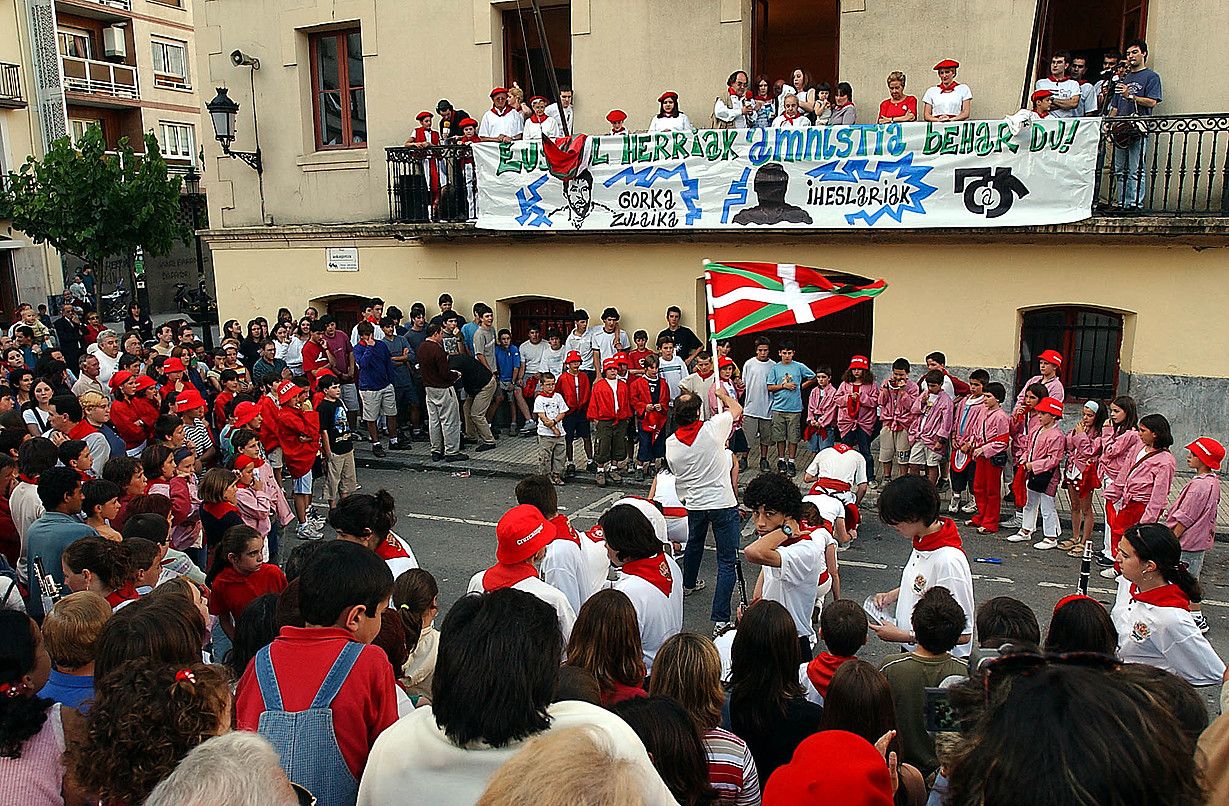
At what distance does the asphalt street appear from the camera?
820 centimetres

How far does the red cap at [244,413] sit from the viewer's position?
31.1 ft

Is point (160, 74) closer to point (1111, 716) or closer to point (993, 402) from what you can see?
point (993, 402)

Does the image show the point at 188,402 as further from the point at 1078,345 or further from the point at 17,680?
the point at 1078,345

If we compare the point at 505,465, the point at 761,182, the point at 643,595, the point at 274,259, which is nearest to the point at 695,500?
the point at 643,595

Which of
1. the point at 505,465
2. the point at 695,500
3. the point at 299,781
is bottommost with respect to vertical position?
the point at 505,465

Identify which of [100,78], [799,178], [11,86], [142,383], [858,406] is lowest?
[858,406]

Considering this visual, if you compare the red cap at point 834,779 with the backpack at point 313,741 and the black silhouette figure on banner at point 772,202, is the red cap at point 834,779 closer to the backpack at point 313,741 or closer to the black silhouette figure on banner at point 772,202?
the backpack at point 313,741

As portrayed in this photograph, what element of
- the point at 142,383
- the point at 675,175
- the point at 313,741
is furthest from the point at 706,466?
the point at 675,175

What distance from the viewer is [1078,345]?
12.7 meters

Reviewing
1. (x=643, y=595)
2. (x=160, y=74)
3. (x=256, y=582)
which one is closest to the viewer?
(x=643, y=595)

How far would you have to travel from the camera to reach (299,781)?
287 centimetres

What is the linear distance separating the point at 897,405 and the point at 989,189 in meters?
3.18

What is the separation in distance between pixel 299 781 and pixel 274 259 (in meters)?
16.1

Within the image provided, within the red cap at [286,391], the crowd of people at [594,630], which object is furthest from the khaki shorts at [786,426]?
the red cap at [286,391]
